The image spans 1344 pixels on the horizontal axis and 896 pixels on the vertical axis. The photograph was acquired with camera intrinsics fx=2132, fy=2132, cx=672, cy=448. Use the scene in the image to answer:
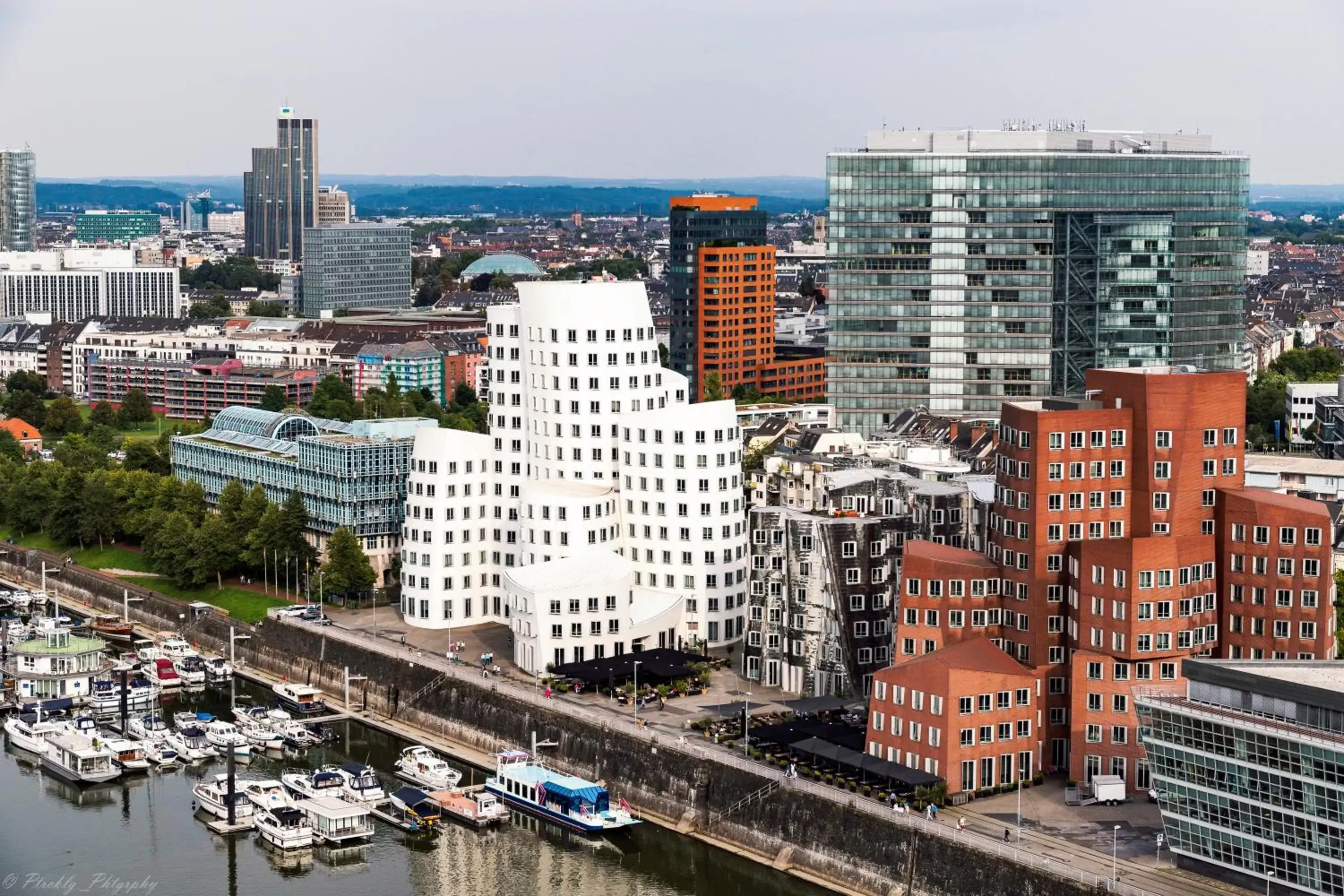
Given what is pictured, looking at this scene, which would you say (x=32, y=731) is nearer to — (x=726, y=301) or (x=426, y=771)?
(x=426, y=771)

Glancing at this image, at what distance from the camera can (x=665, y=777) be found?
6391 centimetres

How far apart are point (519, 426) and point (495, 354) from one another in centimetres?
354

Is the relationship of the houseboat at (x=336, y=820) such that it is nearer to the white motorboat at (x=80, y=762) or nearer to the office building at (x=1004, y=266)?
the white motorboat at (x=80, y=762)

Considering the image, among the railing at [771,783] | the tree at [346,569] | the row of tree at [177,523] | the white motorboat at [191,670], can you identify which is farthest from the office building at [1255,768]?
the row of tree at [177,523]

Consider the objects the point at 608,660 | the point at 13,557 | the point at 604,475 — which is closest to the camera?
the point at 608,660

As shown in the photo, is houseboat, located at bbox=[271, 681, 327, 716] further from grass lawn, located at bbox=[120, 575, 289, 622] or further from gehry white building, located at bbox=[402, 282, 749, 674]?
grass lawn, located at bbox=[120, 575, 289, 622]

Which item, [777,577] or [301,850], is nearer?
[301,850]

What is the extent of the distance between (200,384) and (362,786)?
91811 mm

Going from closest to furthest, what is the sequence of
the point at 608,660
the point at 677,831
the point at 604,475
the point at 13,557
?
the point at 677,831 → the point at 608,660 → the point at 604,475 → the point at 13,557

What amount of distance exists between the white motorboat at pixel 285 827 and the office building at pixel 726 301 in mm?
79176

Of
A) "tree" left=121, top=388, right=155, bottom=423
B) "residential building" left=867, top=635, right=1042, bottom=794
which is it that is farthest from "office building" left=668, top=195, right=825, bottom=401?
"residential building" left=867, top=635, right=1042, bottom=794

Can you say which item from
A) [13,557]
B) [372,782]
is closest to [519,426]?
[372,782]

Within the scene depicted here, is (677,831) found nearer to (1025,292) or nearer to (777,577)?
(777,577)

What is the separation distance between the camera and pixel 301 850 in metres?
63.7
